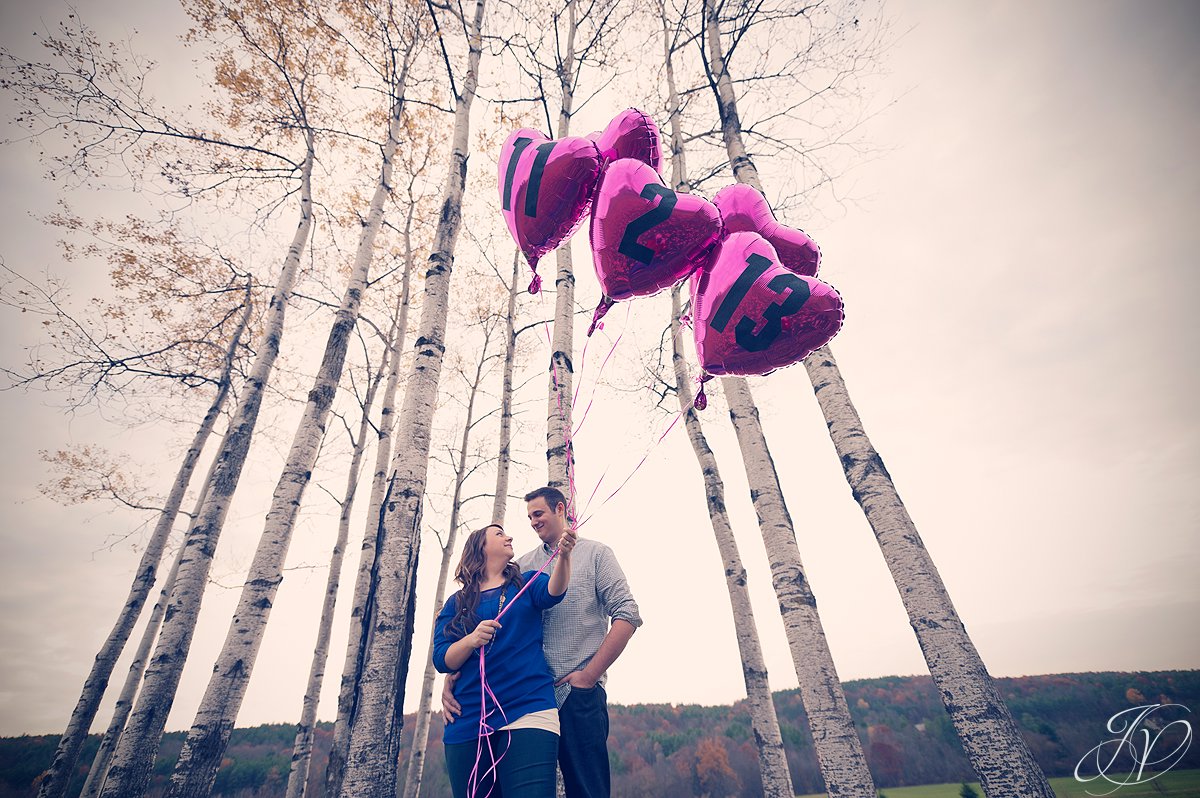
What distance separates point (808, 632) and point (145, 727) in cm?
541

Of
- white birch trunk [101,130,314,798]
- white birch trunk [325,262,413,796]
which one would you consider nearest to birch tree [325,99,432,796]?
white birch trunk [325,262,413,796]

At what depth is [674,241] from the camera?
224cm

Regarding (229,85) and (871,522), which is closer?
(871,522)

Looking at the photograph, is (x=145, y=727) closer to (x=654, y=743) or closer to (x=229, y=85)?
(x=229, y=85)

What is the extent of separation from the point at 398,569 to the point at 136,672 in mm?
7595

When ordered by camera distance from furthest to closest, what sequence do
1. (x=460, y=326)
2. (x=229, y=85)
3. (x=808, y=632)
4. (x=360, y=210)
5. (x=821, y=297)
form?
(x=460, y=326) → (x=360, y=210) → (x=229, y=85) → (x=808, y=632) → (x=821, y=297)

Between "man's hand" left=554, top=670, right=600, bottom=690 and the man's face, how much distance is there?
0.61 metres

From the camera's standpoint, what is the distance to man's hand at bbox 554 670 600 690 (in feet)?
6.55

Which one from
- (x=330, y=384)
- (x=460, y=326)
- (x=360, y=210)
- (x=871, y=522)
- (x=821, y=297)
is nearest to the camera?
(x=821, y=297)

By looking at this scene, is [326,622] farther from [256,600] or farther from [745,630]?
[745,630]

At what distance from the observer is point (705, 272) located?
240 centimetres

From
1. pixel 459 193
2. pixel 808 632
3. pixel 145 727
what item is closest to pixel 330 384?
pixel 459 193

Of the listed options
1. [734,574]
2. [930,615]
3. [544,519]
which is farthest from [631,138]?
[734,574]

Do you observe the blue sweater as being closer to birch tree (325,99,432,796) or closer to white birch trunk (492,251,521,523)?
birch tree (325,99,432,796)
